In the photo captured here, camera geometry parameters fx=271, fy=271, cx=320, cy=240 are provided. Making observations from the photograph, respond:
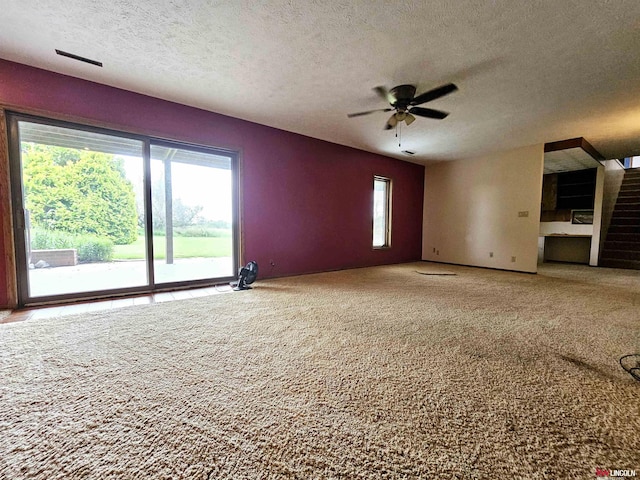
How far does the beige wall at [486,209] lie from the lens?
5.51m

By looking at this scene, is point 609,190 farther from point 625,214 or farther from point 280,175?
point 280,175

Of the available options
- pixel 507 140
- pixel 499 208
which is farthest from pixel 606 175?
pixel 507 140

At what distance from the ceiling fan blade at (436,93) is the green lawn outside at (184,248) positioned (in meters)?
3.30

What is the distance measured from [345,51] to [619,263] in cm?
→ 850

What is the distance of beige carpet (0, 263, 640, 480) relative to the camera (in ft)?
3.41

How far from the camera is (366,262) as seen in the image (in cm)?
621

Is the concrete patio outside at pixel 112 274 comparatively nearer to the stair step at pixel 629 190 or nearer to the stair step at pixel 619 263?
the stair step at pixel 619 263

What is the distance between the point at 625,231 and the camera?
705 cm

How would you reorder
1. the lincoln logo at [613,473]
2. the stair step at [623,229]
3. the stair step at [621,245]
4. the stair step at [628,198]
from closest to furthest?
the lincoln logo at [613,473] < the stair step at [621,245] < the stair step at [623,229] < the stair step at [628,198]

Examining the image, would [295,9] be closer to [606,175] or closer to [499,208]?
[499,208]

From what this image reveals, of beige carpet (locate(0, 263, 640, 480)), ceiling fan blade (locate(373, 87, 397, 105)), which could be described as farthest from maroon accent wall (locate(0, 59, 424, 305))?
beige carpet (locate(0, 263, 640, 480))

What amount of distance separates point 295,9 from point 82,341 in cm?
301

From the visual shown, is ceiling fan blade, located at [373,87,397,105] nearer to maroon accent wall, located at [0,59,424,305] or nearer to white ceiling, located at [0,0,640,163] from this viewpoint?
white ceiling, located at [0,0,640,163]

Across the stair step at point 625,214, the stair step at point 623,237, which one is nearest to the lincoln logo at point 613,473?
the stair step at point 623,237
